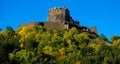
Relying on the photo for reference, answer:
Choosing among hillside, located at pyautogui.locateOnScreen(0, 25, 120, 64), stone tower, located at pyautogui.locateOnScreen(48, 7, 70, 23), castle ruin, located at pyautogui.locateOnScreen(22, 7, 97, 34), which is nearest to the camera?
hillside, located at pyautogui.locateOnScreen(0, 25, 120, 64)

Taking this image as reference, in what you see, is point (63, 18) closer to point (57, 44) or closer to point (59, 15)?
point (59, 15)

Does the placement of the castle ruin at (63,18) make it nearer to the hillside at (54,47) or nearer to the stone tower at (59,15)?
the stone tower at (59,15)

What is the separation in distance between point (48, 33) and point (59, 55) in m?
9.06

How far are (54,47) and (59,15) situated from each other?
10800 mm

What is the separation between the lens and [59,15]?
535ft

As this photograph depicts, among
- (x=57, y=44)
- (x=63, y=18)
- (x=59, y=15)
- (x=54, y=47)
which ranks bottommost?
(x=54, y=47)

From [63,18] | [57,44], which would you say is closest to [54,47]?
[57,44]

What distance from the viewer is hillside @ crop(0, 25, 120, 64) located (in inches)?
5758

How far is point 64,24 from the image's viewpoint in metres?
159

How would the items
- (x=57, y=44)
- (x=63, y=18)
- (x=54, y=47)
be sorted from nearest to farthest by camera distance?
(x=54, y=47) < (x=57, y=44) < (x=63, y=18)

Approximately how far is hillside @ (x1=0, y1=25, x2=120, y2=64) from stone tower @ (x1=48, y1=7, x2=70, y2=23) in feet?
11.1

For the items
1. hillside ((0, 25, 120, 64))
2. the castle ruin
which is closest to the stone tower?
the castle ruin

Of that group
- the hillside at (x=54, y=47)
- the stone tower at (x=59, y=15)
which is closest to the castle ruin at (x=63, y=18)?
the stone tower at (x=59, y=15)

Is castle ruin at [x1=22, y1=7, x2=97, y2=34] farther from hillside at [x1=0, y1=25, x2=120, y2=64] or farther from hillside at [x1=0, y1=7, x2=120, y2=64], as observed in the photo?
hillside at [x1=0, y1=25, x2=120, y2=64]
